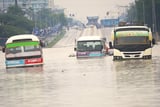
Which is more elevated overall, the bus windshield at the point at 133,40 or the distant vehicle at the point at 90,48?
the bus windshield at the point at 133,40

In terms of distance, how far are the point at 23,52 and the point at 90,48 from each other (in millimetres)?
14099

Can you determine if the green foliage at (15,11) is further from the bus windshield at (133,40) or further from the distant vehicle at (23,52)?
the bus windshield at (133,40)

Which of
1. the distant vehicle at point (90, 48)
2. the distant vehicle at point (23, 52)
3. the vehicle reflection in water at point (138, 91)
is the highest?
the vehicle reflection in water at point (138, 91)

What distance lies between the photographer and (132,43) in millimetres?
42969

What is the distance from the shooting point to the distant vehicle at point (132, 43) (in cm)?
4266

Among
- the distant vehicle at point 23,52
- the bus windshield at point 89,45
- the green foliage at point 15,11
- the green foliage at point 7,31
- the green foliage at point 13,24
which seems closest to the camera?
the distant vehicle at point 23,52

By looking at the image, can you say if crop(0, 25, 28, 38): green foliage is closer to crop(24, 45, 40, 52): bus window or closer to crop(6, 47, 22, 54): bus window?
crop(6, 47, 22, 54): bus window

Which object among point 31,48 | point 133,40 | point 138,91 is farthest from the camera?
point 31,48

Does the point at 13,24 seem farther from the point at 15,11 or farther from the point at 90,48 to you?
the point at 90,48

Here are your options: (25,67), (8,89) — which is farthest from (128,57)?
(8,89)

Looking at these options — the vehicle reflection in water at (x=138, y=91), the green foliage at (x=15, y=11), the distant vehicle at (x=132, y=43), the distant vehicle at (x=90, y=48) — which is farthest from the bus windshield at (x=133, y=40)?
the green foliage at (x=15, y=11)

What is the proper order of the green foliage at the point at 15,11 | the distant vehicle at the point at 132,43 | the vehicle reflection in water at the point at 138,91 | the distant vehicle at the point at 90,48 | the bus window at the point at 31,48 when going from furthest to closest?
the green foliage at the point at 15,11 → the distant vehicle at the point at 90,48 → the bus window at the point at 31,48 → the distant vehicle at the point at 132,43 → the vehicle reflection in water at the point at 138,91

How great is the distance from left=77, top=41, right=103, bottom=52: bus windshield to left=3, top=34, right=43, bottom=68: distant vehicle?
12.6 meters

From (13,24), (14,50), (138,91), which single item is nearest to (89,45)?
(14,50)
